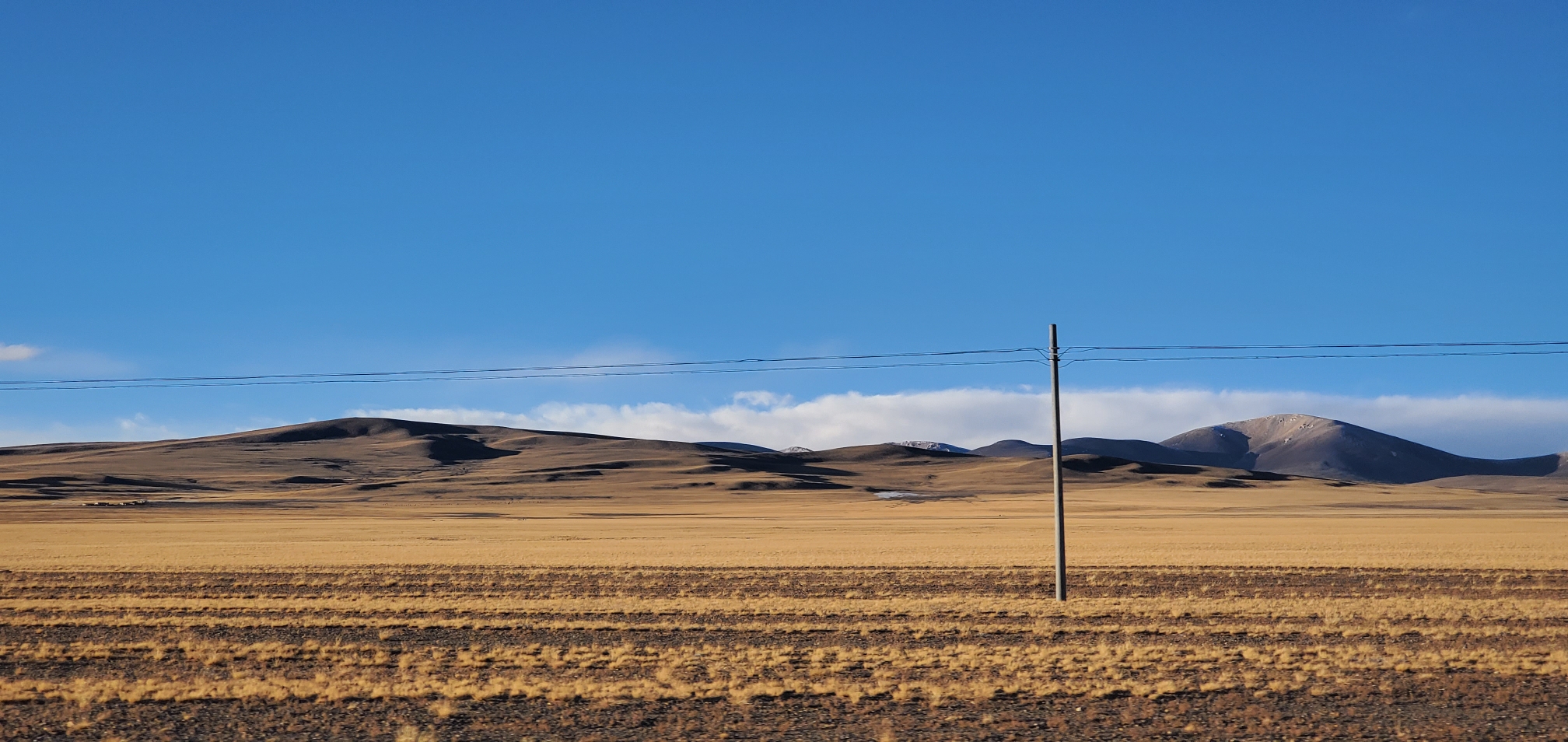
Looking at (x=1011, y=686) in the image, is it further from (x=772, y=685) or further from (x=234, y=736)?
(x=234, y=736)

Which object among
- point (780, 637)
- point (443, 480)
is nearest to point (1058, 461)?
point (780, 637)

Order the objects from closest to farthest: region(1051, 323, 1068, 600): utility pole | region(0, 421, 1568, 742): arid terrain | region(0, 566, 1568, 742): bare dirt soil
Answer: region(0, 566, 1568, 742): bare dirt soil, region(0, 421, 1568, 742): arid terrain, region(1051, 323, 1068, 600): utility pole

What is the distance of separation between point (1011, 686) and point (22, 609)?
20.7 meters

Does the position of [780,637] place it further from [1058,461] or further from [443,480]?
[443,480]

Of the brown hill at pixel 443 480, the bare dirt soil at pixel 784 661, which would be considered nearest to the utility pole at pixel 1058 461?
the bare dirt soil at pixel 784 661

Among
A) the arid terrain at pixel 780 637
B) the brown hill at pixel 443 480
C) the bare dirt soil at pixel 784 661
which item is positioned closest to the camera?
the bare dirt soil at pixel 784 661

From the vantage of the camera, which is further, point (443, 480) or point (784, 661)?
point (443, 480)

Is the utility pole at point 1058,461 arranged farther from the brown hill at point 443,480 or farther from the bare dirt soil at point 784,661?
the brown hill at point 443,480

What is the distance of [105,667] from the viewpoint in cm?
1714

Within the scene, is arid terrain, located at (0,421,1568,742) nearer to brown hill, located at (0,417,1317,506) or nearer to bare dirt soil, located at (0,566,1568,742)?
bare dirt soil, located at (0,566,1568,742)

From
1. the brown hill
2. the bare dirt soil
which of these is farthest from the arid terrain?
the brown hill

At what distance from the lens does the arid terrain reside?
13.5m

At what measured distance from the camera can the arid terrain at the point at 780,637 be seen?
13.5 metres

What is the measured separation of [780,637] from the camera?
2033cm
